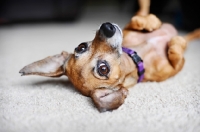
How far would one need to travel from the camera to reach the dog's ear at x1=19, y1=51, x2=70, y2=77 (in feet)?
4.13

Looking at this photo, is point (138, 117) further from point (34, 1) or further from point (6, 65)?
point (34, 1)

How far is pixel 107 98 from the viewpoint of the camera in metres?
1.08

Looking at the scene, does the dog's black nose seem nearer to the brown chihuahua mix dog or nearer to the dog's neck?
the brown chihuahua mix dog

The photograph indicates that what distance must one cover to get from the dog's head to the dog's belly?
25 cm

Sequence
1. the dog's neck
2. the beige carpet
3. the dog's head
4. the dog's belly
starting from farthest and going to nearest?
the dog's belly
the dog's neck
the dog's head
the beige carpet

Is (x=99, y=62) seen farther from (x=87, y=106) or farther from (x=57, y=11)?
(x=57, y=11)

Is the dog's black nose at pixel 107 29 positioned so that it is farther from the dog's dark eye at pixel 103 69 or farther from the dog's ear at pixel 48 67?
the dog's ear at pixel 48 67

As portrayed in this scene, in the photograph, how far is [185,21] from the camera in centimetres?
243

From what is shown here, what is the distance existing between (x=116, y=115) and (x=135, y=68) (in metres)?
0.37

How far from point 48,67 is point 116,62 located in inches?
13.7

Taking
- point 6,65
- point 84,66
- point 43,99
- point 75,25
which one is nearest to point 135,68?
point 84,66

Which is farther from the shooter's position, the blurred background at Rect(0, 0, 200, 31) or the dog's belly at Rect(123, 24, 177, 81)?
the blurred background at Rect(0, 0, 200, 31)

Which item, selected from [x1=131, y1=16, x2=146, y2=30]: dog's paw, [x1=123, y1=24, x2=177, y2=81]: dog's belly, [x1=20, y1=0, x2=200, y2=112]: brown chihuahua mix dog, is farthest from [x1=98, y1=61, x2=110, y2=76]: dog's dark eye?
[x1=131, y1=16, x2=146, y2=30]: dog's paw

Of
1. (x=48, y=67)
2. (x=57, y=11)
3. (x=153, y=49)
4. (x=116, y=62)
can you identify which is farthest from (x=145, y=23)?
(x=57, y=11)
